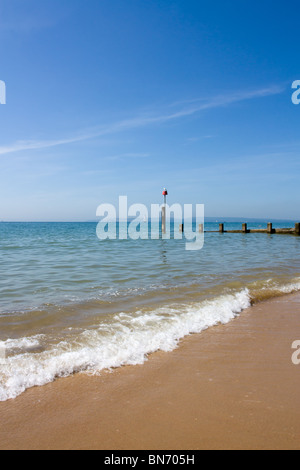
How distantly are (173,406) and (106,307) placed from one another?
357 cm

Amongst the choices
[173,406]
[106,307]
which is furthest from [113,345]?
[106,307]

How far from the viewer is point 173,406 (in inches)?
113

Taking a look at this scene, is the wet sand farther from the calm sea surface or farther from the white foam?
the calm sea surface

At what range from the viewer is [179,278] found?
30.5 feet

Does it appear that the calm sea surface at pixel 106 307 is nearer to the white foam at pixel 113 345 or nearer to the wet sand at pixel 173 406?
the white foam at pixel 113 345

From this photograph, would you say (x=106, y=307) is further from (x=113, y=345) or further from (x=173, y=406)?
(x=173, y=406)

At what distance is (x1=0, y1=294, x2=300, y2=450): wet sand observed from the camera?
2.42m

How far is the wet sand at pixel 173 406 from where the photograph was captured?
7.94 feet

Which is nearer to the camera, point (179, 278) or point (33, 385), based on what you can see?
point (33, 385)

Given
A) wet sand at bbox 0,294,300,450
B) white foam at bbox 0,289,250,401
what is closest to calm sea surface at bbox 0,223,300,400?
white foam at bbox 0,289,250,401
